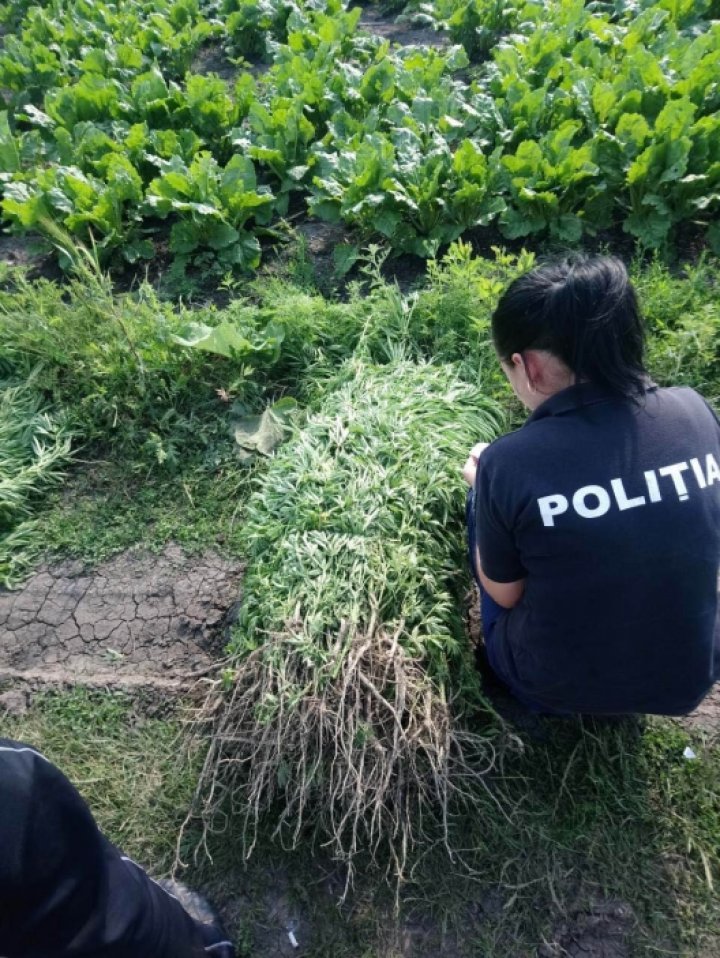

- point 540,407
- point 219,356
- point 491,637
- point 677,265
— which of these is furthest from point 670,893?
point 677,265

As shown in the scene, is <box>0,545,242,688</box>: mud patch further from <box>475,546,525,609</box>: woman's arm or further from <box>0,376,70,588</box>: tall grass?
<box>475,546,525,609</box>: woman's arm

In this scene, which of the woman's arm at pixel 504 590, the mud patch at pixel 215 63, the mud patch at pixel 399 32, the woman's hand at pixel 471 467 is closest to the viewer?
the woman's arm at pixel 504 590

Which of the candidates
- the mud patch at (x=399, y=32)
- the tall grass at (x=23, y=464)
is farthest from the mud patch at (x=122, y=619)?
the mud patch at (x=399, y=32)

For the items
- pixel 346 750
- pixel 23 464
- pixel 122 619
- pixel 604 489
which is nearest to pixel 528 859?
pixel 346 750

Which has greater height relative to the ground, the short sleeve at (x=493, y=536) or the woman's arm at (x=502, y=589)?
the short sleeve at (x=493, y=536)

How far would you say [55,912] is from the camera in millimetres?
1631

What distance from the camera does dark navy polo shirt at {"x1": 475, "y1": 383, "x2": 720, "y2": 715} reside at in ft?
5.67

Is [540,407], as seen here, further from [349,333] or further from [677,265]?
[677,265]

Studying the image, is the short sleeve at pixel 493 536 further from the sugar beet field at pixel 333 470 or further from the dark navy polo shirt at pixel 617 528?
the sugar beet field at pixel 333 470

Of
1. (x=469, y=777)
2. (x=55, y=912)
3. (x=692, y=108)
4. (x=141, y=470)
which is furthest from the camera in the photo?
(x=692, y=108)

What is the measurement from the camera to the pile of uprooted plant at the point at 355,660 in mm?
2227

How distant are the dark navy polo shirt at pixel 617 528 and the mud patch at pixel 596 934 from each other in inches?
31.2

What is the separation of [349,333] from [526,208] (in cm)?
152

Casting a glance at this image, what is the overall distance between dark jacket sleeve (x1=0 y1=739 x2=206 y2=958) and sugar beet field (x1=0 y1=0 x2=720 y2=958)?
51 cm
